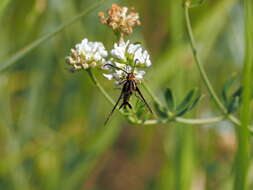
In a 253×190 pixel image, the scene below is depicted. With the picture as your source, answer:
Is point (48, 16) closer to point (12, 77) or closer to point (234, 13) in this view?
point (12, 77)

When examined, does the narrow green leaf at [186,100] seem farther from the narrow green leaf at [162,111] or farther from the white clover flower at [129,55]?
the white clover flower at [129,55]

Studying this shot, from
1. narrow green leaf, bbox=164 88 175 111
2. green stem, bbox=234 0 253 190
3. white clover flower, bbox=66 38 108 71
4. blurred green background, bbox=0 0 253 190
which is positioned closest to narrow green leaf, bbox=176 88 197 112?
narrow green leaf, bbox=164 88 175 111

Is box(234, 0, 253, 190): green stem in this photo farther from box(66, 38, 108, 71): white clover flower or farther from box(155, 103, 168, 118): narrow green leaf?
box(66, 38, 108, 71): white clover flower

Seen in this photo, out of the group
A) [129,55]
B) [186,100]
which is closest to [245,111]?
[186,100]

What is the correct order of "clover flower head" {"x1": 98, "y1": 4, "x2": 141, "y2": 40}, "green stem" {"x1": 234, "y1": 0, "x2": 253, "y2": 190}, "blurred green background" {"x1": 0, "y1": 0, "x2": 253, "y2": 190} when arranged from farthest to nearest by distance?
"blurred green background" {"x1": 0, "y1": 0, "x2": 253, "y2": 190} < "clover flower head" {"x1": 98, "y1": 4, "x2": 141, "y2": 40} < "green stem" {"x1": 234, "y1": 0, "x2": 253, "y2": 190}

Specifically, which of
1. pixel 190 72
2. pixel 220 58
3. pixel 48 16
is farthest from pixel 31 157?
pixel 220 58
